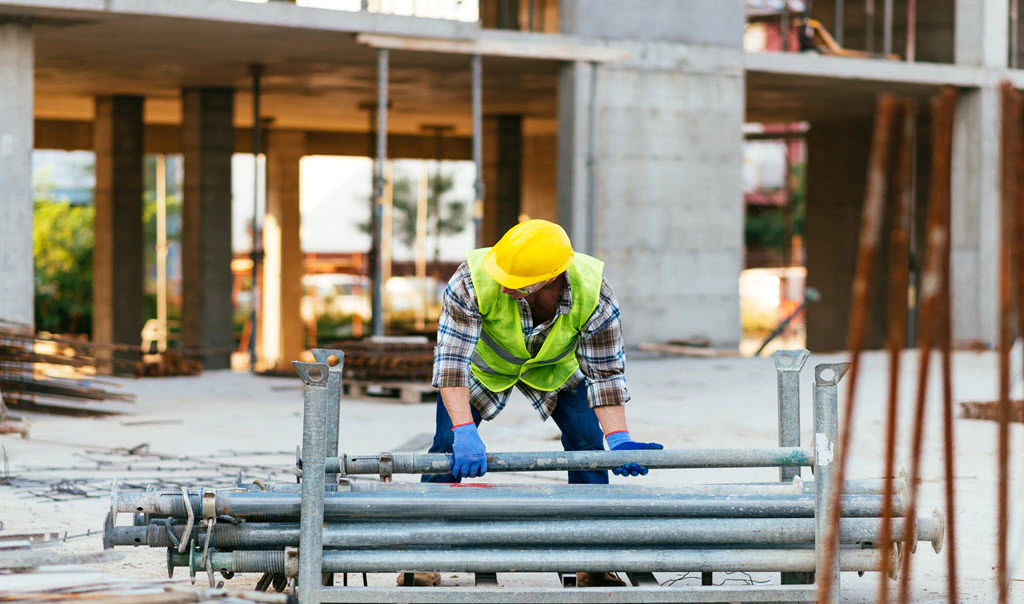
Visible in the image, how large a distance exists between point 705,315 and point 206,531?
13.4 m

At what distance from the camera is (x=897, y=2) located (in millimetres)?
22000

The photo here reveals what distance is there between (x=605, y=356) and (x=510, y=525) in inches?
39.9

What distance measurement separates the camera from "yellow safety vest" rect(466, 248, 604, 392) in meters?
5.11

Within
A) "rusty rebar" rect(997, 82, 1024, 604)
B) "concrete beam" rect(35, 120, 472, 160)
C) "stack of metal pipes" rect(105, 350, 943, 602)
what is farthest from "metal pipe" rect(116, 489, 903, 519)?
"concrete beam" rect(35, 120, 472, 160)

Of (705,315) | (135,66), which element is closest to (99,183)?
(135,66)

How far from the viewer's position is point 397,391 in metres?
13.0

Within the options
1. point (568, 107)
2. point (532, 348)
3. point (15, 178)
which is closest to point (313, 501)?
point (532, 348)

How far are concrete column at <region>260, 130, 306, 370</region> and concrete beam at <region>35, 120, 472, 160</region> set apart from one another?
0.45 meters

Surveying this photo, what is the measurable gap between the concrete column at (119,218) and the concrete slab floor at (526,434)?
6456mm

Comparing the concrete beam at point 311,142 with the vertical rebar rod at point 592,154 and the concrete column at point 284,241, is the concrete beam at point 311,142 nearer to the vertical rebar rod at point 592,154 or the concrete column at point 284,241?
the concrete column at point 284,241

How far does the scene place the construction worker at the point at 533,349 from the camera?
16.2ft

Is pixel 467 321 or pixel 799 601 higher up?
pixel 467 321

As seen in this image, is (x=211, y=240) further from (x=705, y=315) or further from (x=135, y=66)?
(x=705, y=315)

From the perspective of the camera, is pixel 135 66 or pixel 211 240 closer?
pixel 135 66
